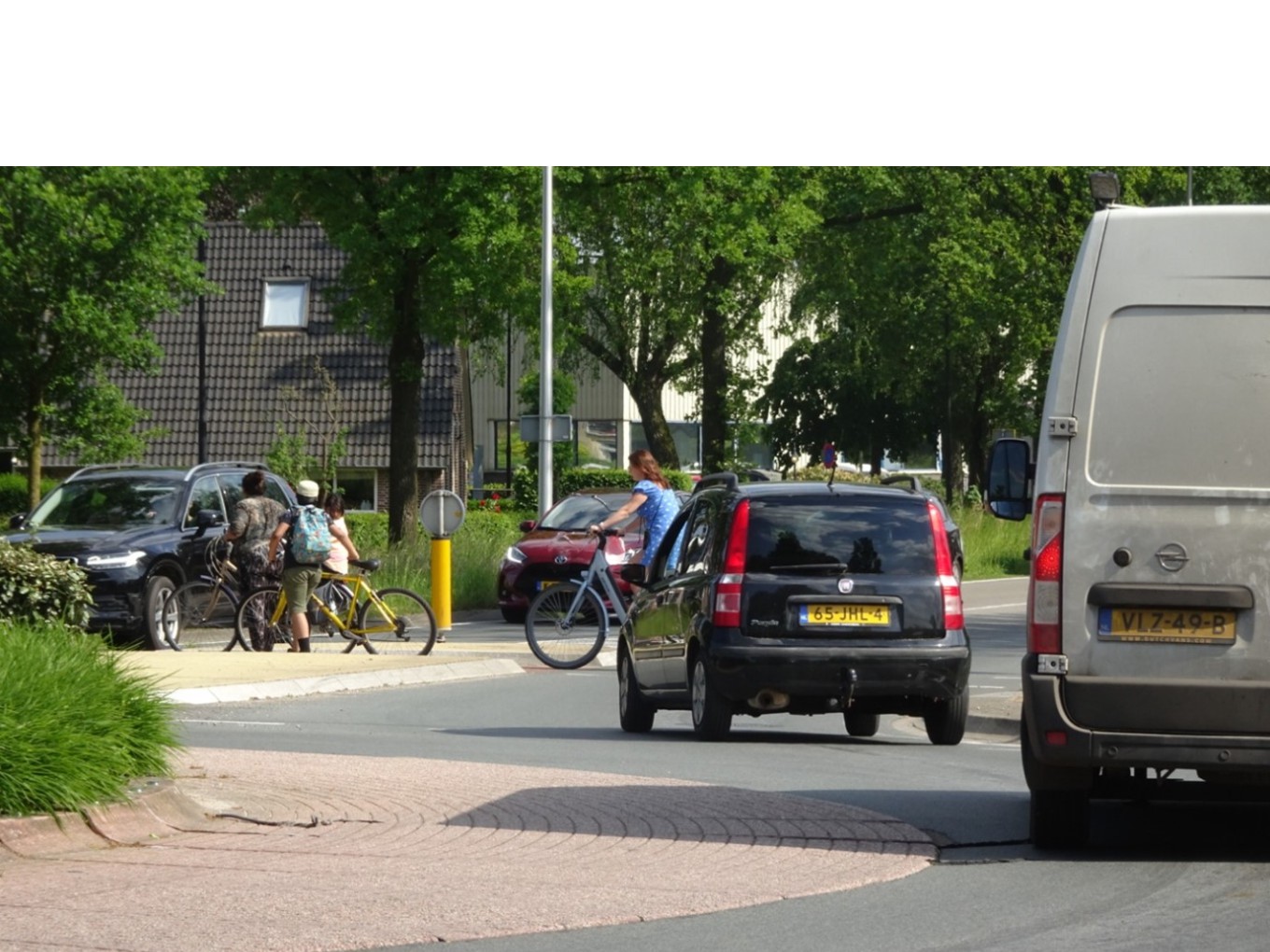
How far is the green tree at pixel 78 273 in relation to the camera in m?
33.4

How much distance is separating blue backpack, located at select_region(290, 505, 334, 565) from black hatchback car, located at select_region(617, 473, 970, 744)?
7564mm

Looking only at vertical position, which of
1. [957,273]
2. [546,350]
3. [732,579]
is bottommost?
[732,579]

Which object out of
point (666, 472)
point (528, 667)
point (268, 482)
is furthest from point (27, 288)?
point (666, 472)

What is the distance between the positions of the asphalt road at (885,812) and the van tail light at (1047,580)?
92 centimetres

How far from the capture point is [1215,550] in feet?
29.4

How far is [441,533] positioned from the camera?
25719 mm

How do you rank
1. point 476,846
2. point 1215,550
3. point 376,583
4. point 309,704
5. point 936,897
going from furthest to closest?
point 376,583
point 309,704
point 476,846
point 1215,550
point 936,897

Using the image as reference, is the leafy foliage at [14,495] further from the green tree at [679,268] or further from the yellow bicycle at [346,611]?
the yellow bicycle at [346,611]

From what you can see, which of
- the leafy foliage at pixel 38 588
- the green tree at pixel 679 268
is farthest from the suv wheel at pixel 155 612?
the green tree at pixel 679 268

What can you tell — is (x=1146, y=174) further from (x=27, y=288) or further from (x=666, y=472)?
(x=27, y=288)

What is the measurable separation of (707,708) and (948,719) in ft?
5.11

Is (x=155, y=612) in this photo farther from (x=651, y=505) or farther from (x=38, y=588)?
(x=38, y=588)

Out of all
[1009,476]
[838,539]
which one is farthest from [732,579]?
[1009,476]

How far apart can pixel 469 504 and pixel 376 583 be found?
23783 millimetres
